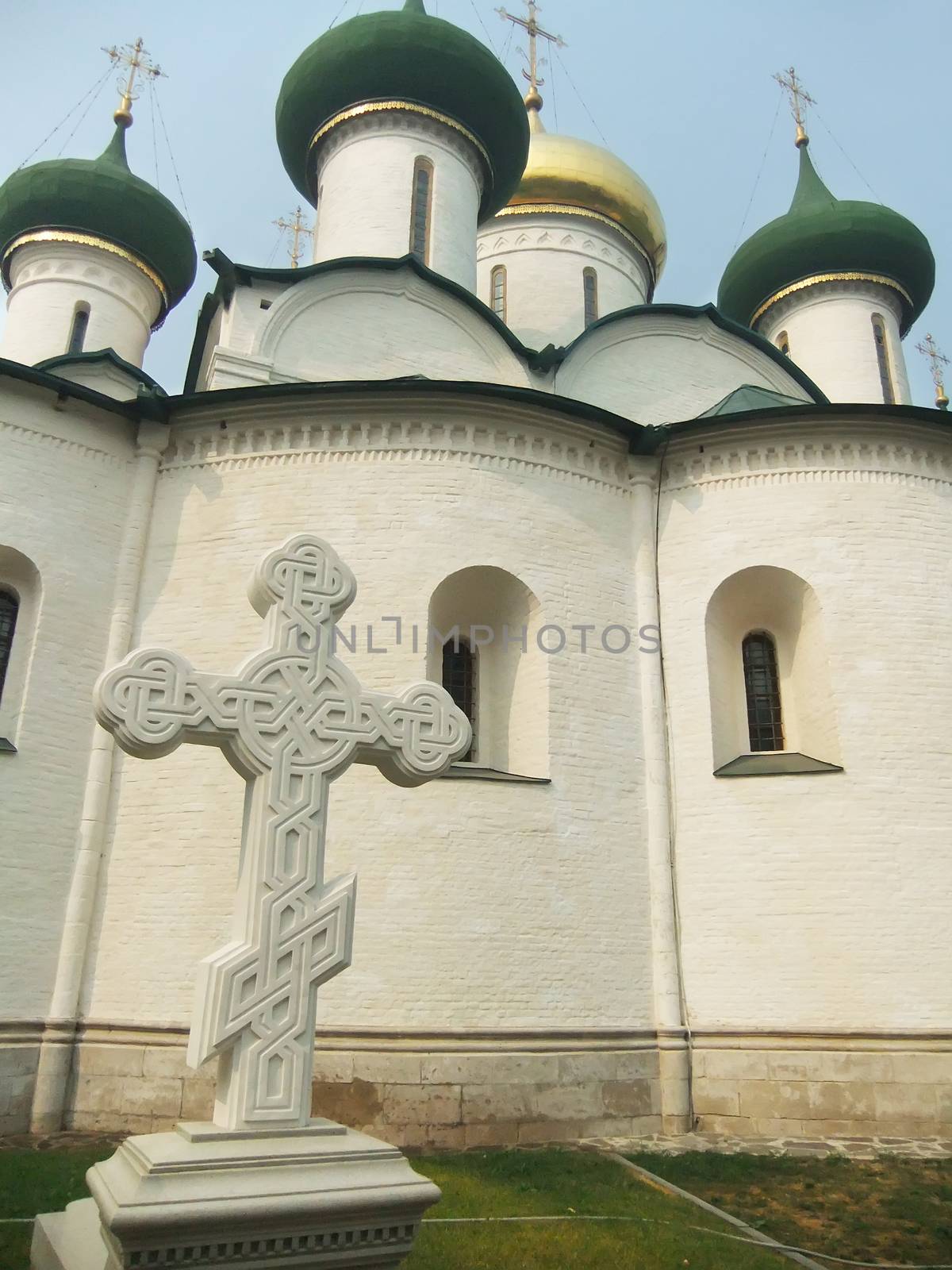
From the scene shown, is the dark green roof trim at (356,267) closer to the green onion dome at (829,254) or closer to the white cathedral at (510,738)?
the white cathedral at (510,738)

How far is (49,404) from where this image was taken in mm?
7598

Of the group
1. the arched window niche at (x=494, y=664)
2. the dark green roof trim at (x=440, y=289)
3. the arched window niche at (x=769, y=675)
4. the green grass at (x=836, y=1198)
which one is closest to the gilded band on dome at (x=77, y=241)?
the dark green roof trim at (x=440, y=289)

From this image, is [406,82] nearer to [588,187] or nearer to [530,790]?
[588,187]

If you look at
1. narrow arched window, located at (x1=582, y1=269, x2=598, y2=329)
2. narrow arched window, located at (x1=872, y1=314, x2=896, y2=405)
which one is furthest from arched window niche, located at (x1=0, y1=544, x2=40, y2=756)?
narrow arched window, located at (x1=872, y1=314, x2=896, y2=405)

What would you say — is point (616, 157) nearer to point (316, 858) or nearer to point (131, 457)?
point (131, 457)

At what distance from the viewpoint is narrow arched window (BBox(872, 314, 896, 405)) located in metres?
12.5

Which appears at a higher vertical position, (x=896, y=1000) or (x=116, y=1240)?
(x=896, y=1000)

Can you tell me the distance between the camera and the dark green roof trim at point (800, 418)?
7.90 m

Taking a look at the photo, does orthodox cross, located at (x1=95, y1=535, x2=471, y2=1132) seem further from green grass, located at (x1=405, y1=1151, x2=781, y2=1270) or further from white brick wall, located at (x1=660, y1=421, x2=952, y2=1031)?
white brick wall, located at (x1=660, y1=421, x2=952, y2=1031)

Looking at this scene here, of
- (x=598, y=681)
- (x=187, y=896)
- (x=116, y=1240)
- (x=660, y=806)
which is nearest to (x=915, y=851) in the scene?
(x=660, y=806)

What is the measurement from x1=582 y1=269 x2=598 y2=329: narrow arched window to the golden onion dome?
3.19 ft

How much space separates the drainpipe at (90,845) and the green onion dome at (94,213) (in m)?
4.47

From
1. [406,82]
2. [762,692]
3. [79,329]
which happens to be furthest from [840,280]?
[79,329]

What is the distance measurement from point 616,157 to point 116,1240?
14257mm
